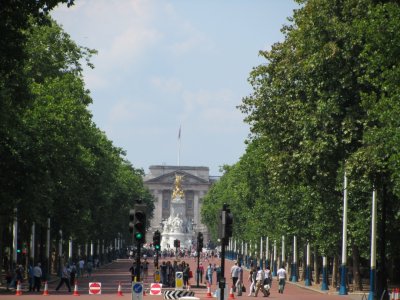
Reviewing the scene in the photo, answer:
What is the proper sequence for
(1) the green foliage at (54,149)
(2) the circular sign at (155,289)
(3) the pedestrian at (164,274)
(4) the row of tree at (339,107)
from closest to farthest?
1. (4) the row of tree at (339,107)
2. (1) the green foliage at (54,149)
3. (2) the circular sign at (155,289)
4. (3) the pedestrian at (164,274)

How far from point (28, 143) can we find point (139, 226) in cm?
2673

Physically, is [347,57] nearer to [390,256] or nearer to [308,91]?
[308,91]

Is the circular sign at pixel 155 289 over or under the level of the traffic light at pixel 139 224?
under

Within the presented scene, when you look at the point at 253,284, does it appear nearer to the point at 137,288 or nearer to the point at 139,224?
the point at 137,288

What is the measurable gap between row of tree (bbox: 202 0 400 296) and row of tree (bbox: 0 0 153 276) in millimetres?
11562

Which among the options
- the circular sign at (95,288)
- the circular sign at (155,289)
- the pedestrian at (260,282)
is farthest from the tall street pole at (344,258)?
the circular sign at (95,288)

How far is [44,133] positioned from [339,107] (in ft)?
64.1

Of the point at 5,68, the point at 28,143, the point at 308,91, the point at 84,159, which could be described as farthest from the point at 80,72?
the point at 5,68

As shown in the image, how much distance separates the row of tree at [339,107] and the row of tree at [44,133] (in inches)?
455

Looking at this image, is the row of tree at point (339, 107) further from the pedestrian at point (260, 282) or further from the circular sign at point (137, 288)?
the circular sign at point (137, 288)

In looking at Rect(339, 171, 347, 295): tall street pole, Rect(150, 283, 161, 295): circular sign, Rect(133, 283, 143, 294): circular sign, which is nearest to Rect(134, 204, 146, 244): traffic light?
Rect(133, 283, 143, 294): circular sign

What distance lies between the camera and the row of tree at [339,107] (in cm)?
4784

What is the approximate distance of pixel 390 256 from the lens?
233ft

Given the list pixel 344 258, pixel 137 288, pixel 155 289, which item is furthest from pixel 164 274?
pixel 137 288
